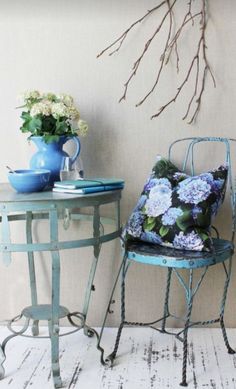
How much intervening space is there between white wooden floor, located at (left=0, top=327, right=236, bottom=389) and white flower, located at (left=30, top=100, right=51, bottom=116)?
107 centimetres

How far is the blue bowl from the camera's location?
6.81ft

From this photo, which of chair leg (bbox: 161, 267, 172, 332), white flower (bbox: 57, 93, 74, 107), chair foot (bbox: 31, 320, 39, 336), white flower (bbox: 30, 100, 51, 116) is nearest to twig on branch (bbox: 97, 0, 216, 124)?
white flower (bbox: 57, 93, 74, 107)

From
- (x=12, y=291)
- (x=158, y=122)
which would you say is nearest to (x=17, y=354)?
(x=12, y=291)

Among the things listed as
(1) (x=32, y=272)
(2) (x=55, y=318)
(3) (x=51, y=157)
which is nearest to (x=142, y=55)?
(3) (x=51, y=157)

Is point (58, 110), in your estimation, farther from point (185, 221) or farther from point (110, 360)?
point (110, 360)

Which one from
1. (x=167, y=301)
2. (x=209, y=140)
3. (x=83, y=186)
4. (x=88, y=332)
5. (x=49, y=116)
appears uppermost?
(x=49, y=116)

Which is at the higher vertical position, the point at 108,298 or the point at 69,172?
the point at 69,172

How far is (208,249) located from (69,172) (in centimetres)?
69

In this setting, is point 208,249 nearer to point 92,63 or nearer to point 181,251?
point 181,251

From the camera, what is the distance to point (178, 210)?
212 centimetres

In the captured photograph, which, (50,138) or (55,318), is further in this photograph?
(50,138)

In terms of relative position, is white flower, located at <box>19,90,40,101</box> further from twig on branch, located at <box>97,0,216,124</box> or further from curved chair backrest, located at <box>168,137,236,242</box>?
curved chair backrest, located at <box>168,137,236,242</box>

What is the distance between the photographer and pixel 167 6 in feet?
8.06

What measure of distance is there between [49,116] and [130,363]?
1124mm
